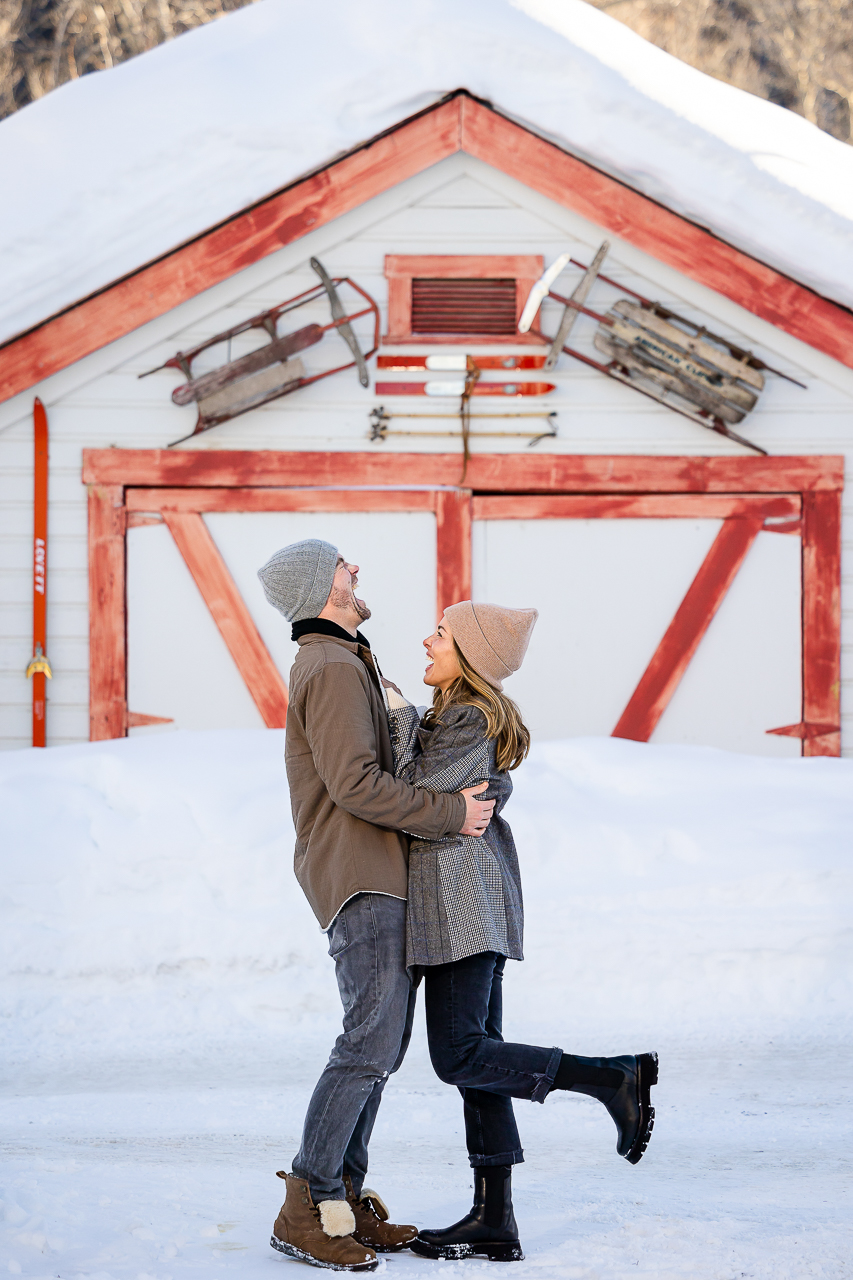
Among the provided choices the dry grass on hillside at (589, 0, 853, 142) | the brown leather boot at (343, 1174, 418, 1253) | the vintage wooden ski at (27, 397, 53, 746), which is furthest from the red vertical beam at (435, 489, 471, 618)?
the dry grass on hillside at (589, 0, 853, 142)

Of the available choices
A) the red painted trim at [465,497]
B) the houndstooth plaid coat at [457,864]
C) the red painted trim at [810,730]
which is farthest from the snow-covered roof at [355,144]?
the houndstooth plaid coat at [457,864]

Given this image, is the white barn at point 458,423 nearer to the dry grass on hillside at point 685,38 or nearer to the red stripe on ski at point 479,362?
the red stripe on ski at point 479,362

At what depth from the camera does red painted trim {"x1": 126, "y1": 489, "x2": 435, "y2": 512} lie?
23.0 feet

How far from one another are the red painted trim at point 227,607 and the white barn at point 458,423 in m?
0.02

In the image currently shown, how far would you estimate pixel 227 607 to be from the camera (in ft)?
23.0

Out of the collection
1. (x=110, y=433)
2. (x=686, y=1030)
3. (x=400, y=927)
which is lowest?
(x=686, y=1030)

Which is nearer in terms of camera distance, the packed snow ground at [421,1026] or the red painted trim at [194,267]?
the packed snow ground at [421,1026]

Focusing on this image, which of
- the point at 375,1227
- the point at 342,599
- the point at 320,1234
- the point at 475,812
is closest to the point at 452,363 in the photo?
the point at 342,599

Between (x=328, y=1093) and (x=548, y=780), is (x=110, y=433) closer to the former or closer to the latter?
(x=548, y=780)

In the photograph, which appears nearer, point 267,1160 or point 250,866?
point 267,1160

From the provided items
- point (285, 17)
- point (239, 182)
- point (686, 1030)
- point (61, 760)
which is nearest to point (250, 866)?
point (61, 760)

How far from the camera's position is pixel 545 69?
6.94 meters

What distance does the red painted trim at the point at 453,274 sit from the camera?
7078 millimetres

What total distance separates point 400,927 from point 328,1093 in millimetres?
377
